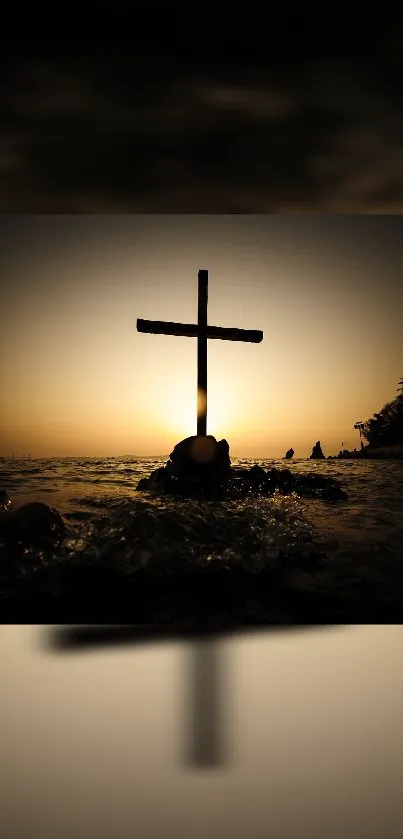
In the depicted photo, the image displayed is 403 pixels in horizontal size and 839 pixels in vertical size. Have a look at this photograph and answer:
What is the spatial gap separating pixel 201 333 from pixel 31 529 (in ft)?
4.12

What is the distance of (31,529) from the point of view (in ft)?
10.9

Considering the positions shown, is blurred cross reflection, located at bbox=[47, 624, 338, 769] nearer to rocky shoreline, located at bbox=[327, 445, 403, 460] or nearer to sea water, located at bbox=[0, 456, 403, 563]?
sea water, located at bbox=[0, 456, 403, 563]

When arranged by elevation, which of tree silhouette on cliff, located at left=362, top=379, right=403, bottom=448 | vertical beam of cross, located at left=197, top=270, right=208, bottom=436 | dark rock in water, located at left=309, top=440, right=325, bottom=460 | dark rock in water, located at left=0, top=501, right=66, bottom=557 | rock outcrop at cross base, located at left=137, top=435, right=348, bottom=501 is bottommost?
dark rock in water, located at left=0, top=501, right=66, bottom=557

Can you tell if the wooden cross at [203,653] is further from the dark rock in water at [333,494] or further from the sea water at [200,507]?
the dark rock in water at [333,494]

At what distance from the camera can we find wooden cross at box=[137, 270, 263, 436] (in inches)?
131

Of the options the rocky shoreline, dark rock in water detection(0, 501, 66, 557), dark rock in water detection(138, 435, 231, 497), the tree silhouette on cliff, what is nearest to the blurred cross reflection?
dark rock in water detection(0, 501, 66, 557)

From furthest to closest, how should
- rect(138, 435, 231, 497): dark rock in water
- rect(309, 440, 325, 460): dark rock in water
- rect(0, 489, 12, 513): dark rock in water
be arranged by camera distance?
rect(309, 440, 325, 460): dark rock in water < rect(0, 489, 12, 513): dark rock in water < rect(138, 435, 231, 497): dark rock in water

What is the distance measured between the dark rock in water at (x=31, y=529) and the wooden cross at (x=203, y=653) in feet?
2.72

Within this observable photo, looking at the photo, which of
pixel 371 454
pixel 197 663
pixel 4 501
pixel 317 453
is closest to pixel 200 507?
pixel 317 453

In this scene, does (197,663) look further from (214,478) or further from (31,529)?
(214,478)

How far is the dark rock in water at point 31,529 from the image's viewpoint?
326cm

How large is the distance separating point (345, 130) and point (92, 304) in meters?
2.05

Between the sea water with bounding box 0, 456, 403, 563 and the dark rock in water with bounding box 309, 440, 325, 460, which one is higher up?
the dark rock in water with bounding box 309, 440, 325, 460

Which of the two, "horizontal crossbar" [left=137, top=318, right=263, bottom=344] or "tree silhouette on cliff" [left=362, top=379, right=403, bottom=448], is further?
"tree silhouette on cliff" [left=362, top=379, right=403, bottom=448]
